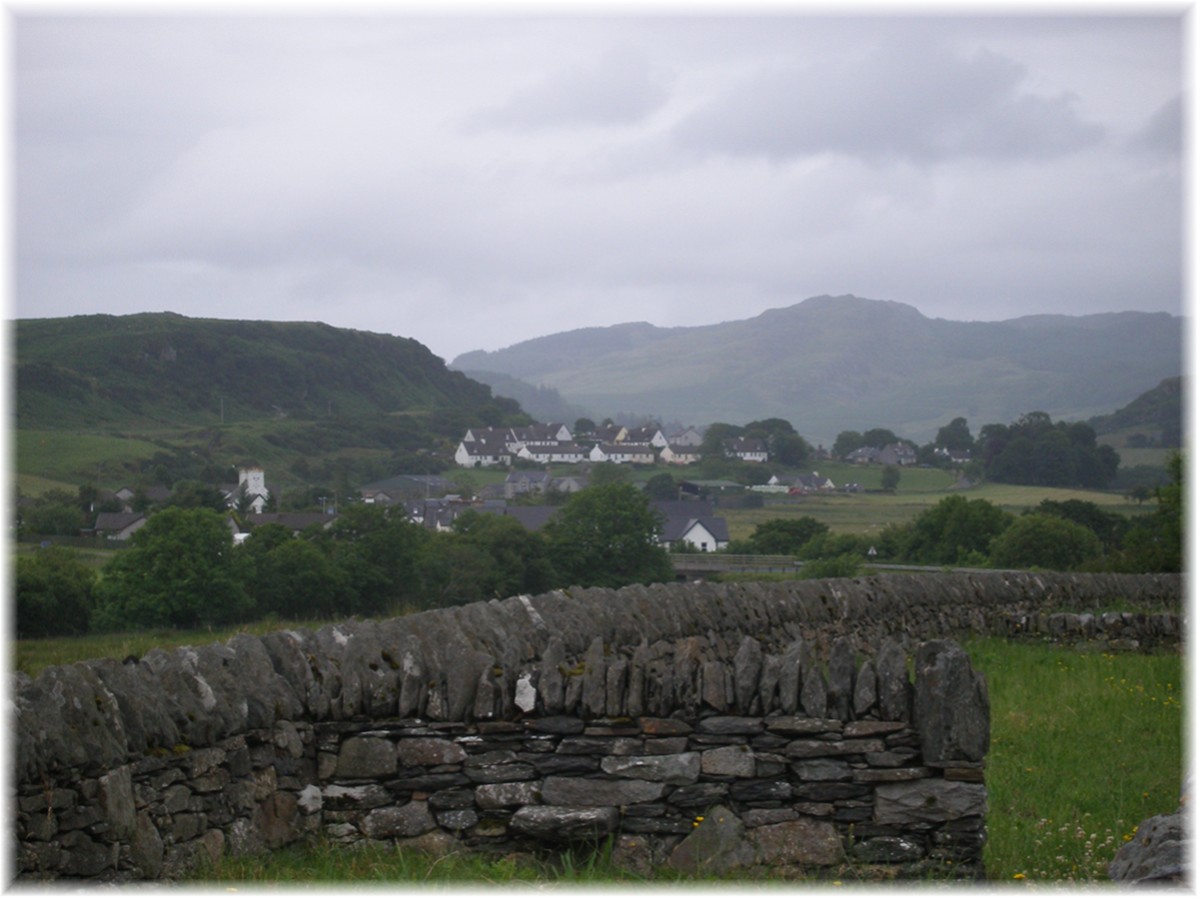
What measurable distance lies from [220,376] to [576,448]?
33.1 metres

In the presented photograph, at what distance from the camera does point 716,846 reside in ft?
17.9

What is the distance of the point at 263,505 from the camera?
50594 mm

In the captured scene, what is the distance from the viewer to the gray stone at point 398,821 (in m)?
5.60

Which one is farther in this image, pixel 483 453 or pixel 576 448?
pixel 576 448

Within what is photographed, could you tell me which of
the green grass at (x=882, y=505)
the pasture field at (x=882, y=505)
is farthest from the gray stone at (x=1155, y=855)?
the green grass at (x=882, y=505)

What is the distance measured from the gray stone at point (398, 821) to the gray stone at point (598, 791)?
603 mm

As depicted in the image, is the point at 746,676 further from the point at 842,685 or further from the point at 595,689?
the point at 595,689

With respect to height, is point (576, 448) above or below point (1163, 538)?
above

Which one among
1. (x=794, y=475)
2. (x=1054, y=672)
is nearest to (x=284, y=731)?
(x=1054, y=672)

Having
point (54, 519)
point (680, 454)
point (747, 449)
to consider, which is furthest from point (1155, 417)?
point (54, 519)

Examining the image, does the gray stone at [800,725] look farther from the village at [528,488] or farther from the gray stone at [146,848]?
the village at [528,488]

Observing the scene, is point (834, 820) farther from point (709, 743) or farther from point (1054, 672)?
point (1054, 672)

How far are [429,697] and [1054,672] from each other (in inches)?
338

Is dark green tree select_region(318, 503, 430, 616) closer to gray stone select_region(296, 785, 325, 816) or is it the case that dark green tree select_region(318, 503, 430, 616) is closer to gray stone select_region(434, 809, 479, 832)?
gray stone select_region(296, 785, 325, 816)
